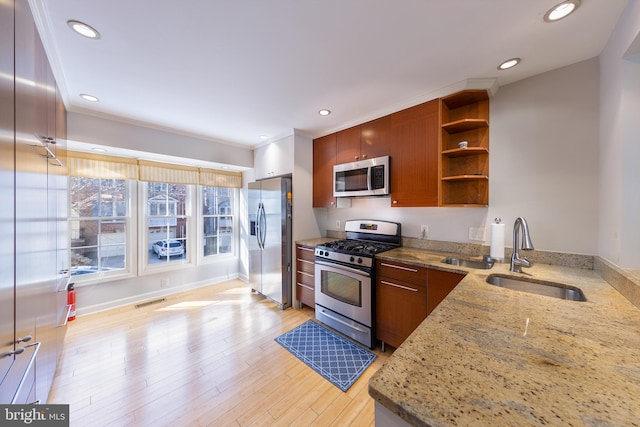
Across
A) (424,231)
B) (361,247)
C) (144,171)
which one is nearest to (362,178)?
(361,247)

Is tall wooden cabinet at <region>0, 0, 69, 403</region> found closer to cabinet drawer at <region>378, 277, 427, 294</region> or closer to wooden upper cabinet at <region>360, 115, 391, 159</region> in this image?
cabinet drawer at <region>378, 277, 427, 294</region>

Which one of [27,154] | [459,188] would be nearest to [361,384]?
[459,188]

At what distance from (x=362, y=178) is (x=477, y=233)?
4.27ft

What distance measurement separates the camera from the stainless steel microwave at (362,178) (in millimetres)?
2559

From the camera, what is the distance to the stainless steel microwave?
2559mm

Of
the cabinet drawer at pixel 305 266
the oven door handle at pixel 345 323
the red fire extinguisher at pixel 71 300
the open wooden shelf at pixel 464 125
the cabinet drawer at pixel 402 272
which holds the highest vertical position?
the open wooden shelf at pixel 464 125

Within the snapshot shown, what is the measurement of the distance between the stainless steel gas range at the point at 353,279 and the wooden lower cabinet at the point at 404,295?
0.32 ft

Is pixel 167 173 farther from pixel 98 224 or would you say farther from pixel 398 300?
pixel 398 300

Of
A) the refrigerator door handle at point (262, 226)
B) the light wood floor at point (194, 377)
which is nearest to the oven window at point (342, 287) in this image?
the light wood floor at point (194, 377)

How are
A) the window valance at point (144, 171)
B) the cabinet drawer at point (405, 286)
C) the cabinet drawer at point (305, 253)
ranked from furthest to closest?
the cabinet drawer at point (305, 253) → the window valance at point (144, 171) → the cabinet drawer at point (405, 286)

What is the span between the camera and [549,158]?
188 cm

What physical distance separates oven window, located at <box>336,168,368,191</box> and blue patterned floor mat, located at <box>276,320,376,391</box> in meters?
1.71

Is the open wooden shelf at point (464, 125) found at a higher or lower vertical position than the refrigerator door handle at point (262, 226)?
higher

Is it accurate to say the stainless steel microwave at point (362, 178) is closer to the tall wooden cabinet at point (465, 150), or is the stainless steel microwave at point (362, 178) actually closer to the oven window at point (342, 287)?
the tall wooden cabinet at point (465, 150)
